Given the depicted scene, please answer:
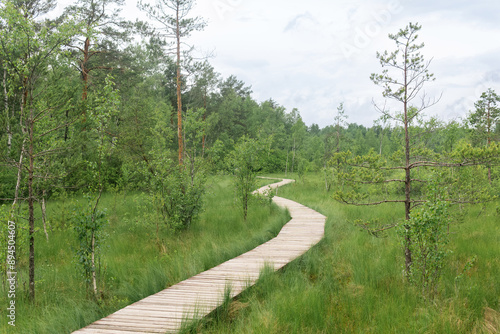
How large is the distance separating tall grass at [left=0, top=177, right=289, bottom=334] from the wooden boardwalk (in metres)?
0.42

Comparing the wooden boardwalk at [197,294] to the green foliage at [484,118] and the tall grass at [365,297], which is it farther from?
the green foliage at [484,118]

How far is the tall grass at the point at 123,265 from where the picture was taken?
15.0 feet

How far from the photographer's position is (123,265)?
6.90 metres

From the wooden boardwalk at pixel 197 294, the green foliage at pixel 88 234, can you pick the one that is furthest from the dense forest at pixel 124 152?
the wooden boardwalk at pixel 197 294

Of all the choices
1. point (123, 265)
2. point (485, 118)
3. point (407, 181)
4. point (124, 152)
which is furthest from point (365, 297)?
point (485, 118)

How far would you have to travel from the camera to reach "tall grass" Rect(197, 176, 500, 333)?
12.7 ft

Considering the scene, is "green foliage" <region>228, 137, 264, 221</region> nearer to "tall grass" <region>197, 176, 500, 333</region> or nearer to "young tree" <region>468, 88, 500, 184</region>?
"tall grass" <region>197, 176, 500, 333</region>

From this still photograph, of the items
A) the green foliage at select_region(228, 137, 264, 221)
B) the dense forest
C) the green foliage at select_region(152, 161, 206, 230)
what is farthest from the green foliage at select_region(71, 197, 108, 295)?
the green foliage at select_region(228, 137, 264, 221)

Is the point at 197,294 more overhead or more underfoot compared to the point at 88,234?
more underfoot

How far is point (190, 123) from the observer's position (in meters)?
11.3

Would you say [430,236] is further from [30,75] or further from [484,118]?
[484,118]

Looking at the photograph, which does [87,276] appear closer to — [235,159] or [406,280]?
[406,280]

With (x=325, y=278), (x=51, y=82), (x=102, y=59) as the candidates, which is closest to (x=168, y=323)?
(x=325, y=278)

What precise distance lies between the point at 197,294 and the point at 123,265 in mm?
2984
